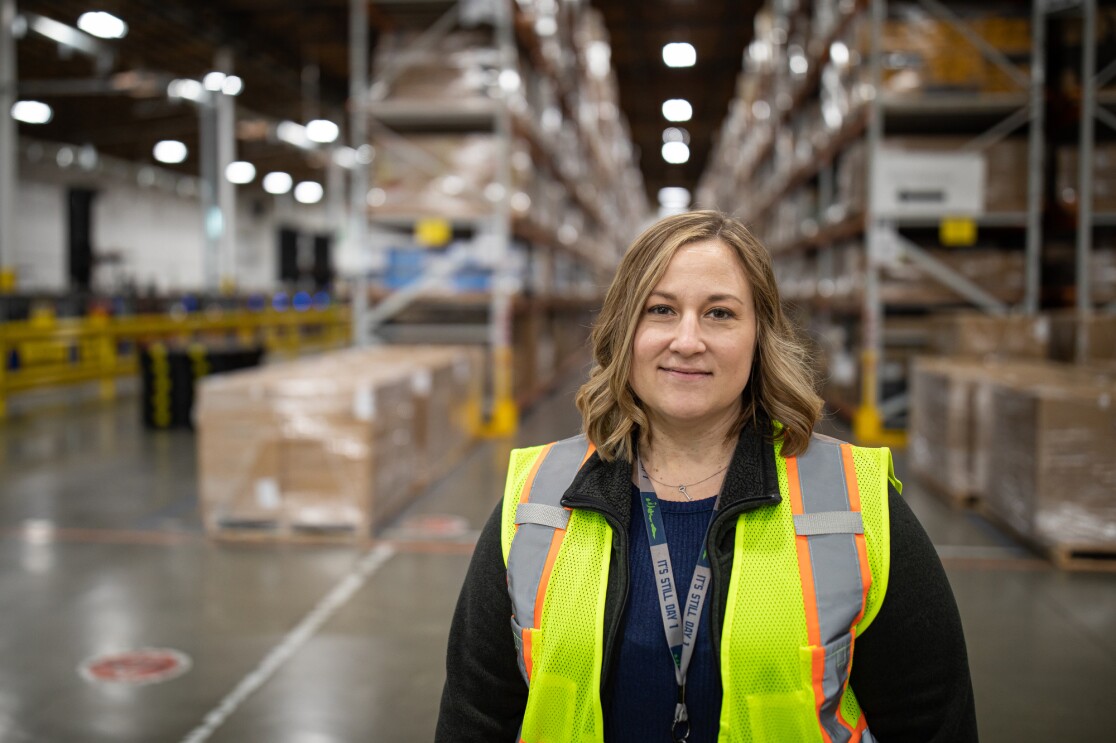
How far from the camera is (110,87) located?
61.4 ft

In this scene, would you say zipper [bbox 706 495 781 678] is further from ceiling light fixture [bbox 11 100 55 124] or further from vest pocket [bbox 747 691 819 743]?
ceiling light fixture [bbox 11 100 55 124]

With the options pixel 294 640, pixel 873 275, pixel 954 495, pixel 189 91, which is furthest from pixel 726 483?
pixel 189 91

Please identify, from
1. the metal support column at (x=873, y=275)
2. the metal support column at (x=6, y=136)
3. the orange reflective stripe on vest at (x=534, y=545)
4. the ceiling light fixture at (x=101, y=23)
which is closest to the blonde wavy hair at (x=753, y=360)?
the orange reflective stripe on vest at (x=534, y=545)

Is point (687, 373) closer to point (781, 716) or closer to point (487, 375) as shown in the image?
point (781, 716)

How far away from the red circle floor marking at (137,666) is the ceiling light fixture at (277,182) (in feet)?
124

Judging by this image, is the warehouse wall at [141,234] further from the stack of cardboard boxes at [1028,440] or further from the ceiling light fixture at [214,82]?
the stack of cardboard boxes at [1028,440]

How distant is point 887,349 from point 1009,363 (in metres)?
2.23

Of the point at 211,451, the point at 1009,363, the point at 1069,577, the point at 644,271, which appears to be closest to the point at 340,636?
the point at 211,451

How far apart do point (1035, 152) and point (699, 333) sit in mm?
7803

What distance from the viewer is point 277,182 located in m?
41.2

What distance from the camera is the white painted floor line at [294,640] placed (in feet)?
10.6

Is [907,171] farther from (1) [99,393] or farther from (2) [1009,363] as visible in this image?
(1) [99,393]

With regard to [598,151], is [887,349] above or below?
below

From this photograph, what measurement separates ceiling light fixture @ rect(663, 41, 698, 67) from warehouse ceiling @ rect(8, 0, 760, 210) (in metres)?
0.23
